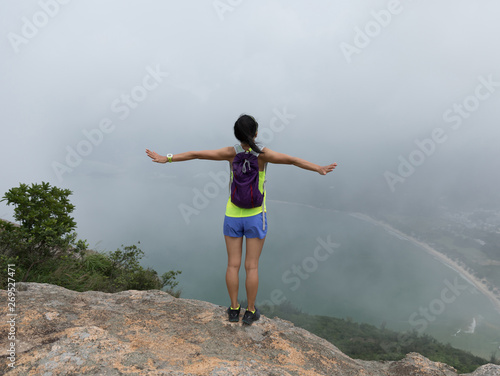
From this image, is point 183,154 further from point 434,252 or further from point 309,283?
point 434,252

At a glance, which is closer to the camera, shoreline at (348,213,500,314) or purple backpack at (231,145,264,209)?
purple backpack at (231,145,264,209)

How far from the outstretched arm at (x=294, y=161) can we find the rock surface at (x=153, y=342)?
2.04 meters

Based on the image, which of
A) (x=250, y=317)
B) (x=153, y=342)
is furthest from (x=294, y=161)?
(x=153, y=342)

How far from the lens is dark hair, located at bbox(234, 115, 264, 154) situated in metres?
3.52

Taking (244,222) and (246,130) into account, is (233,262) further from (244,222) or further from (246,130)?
(246,130)

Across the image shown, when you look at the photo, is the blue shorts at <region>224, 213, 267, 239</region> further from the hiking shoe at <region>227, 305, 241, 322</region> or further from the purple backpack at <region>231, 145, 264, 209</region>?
the hiking shoe at <region>227, 305, 241, 322</region>

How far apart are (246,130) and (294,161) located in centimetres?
67

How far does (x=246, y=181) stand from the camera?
361 cm
